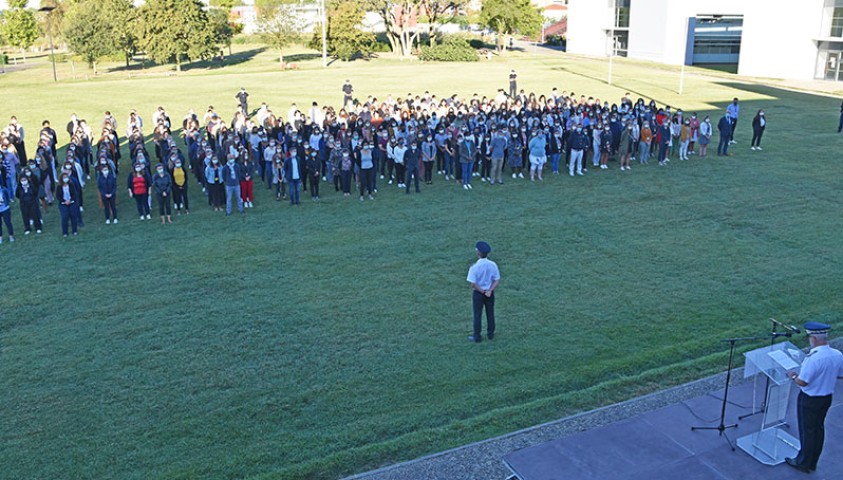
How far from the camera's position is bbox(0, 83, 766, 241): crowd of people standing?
1669cm

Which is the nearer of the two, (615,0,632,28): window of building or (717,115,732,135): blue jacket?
(717,115,732,135): blue jacket

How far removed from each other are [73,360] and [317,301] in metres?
3.76

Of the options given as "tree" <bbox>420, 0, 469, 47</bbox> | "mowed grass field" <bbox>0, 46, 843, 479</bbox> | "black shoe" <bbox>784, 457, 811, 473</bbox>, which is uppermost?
"tree" <bbox>420, 0, 469, 47</bbox>

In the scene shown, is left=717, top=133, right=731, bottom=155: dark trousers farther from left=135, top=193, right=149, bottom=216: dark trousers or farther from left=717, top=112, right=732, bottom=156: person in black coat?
left=135, top=193, right=149, bottom=216: dark trousers

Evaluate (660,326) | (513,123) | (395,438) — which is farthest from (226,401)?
(513,123)

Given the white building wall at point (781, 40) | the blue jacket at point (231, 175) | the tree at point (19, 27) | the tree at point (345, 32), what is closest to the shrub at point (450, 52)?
the tree at point (345, 32)

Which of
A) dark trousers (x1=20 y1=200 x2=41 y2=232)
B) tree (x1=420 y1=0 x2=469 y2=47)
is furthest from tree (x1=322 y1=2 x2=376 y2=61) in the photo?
dark trousers (x1=20 y1=200 x2=41 y2=232)

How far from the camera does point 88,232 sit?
16.0m

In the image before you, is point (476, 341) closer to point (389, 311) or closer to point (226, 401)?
point (389, 311)

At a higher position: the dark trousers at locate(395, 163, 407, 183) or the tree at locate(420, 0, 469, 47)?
the tree at locate(420, 0, 469, 47)

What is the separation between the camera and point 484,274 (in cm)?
988

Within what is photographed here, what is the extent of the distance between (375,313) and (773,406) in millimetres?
6122

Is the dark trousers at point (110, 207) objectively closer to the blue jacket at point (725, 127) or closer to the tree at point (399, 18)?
the blue jacket at point (725, 127)

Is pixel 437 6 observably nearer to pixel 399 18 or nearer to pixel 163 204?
pixel 399 18
